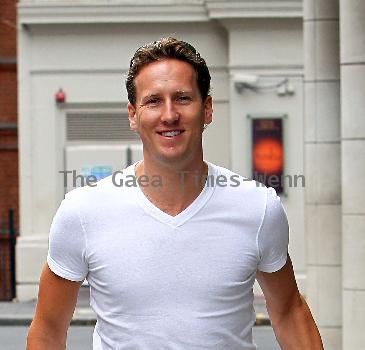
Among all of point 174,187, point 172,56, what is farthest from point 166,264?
point 172,56

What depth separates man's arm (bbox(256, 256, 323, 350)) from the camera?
3.63 m

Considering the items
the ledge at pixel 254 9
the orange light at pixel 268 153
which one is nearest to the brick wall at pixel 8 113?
the ledge at pixel 254 9

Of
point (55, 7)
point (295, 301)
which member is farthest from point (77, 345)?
point (295, 301)

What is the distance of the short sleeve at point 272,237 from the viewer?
11.4 feet

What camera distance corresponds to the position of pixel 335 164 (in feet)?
35.9

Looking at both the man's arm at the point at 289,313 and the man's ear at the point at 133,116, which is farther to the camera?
the man's arm at the point at 289,313

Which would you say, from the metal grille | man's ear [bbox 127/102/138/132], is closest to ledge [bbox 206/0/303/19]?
the metal grille

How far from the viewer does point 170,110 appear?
3.27 m

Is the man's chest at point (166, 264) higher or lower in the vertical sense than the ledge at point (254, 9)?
lower

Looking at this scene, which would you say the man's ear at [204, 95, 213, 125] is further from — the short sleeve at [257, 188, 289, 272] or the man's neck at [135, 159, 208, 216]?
the short sleeve at [257, 188, 289, 272]

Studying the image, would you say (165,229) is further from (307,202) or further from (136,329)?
(307,202)

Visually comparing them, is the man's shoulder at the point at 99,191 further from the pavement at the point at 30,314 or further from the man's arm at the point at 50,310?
the pavement at the point at 30,314

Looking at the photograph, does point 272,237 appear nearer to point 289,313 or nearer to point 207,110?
point 289,313

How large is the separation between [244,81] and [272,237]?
50.0 feet
